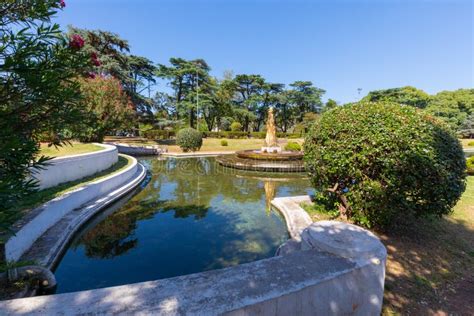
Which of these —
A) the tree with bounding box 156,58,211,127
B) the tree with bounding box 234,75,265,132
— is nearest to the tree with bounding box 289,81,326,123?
the tree with bounding box 234,75,265,132

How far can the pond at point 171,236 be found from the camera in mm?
3952

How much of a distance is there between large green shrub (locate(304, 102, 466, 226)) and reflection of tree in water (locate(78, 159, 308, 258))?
9.89 feet

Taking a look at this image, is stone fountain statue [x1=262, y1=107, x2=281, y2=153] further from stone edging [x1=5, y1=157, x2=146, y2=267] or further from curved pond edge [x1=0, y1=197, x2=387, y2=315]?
curved pond edge [x1=0, y1=197, x2=387, y2=315]

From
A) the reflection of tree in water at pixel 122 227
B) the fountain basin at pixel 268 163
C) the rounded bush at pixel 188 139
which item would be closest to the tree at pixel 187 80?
the rounded bush at pixel 188 139

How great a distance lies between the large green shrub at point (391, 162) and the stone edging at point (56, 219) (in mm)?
5228

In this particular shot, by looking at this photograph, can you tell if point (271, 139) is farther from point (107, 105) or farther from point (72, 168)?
point (107, 105)

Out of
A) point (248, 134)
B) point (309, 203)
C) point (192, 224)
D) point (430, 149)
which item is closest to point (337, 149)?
point (430, 149)

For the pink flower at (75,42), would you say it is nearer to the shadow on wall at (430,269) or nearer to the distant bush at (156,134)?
A: the shadow on wall at (430,269)

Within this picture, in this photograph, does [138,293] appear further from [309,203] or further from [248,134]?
[248,134]

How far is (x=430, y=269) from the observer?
3.67 meters

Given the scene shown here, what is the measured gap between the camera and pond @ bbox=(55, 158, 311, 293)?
3.95 meters

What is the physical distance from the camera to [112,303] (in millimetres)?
1934

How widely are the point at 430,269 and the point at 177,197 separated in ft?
22.1

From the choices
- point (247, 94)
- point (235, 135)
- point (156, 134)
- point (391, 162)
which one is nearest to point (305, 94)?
point (247, 94)
